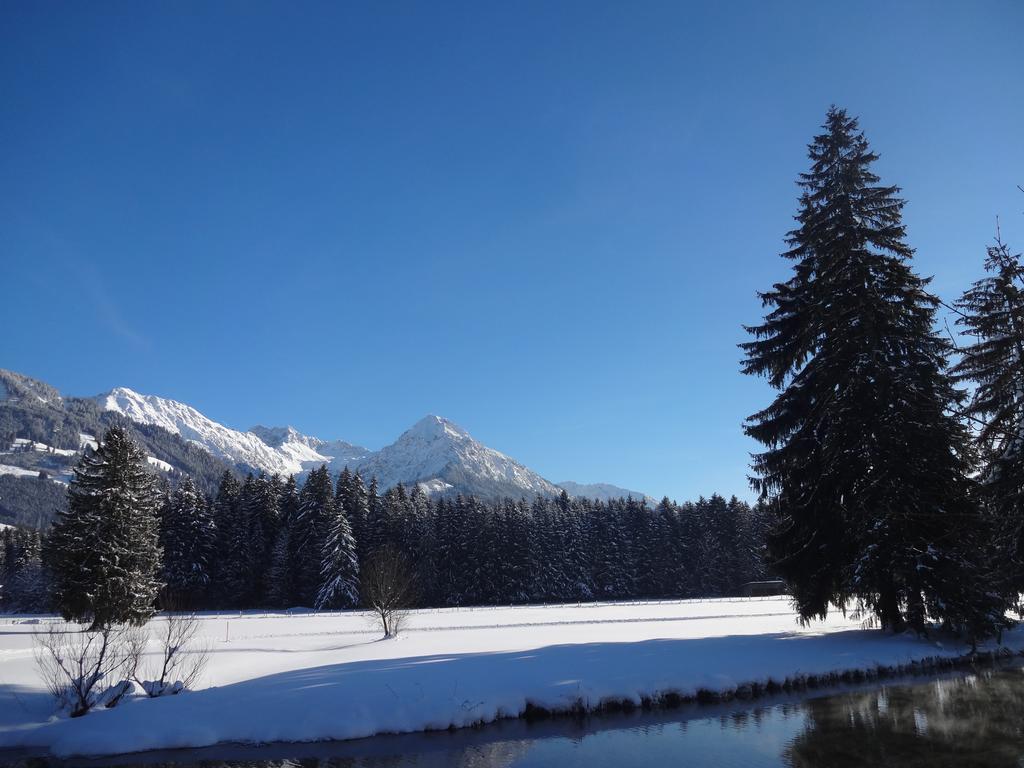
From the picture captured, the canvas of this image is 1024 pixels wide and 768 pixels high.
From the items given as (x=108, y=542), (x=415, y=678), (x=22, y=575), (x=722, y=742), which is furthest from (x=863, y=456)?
(x=22, y=575)

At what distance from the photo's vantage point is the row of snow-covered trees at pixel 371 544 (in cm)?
4891

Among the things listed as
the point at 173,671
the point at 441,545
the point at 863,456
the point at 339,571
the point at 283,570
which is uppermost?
the point at 863,456

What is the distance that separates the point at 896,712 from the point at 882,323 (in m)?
12.5

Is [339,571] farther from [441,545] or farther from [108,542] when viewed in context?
[108,542]

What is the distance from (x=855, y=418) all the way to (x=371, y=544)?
54947mm

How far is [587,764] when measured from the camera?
1192 centimetres

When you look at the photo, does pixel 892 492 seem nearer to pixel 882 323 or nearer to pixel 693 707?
pixel 882 323

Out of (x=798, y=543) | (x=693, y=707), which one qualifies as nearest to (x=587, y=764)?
(x=693, y=707)

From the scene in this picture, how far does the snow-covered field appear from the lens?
1446 centimetres

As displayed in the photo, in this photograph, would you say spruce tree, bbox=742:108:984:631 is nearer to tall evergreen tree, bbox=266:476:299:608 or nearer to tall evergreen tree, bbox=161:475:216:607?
tall evergreen tree, bbox=266:476:299:608

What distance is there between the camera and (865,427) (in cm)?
2038

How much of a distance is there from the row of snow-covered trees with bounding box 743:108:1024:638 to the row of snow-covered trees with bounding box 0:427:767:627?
3113 centimetres

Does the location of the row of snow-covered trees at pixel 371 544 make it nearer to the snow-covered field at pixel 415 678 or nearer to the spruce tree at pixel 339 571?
the spruce tree at pixel 339 571

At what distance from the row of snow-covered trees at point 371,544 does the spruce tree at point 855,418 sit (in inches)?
1228
